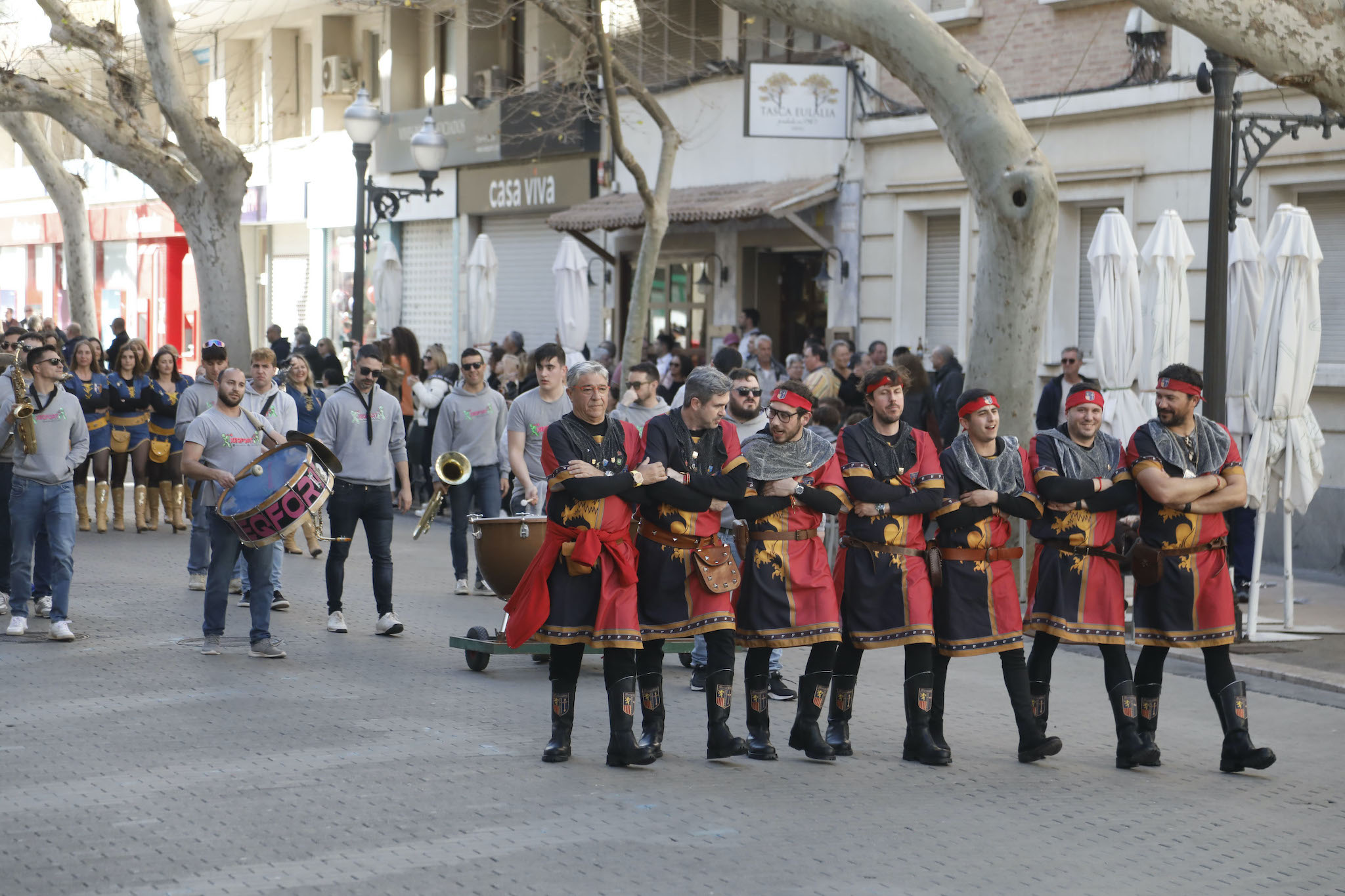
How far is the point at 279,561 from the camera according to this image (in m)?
12.3

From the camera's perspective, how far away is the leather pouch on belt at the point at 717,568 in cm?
764

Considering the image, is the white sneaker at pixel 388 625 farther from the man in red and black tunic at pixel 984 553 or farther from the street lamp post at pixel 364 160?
the street lamp post at pixel 364 160

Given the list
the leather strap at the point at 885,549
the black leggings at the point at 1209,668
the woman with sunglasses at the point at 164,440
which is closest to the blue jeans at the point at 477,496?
the woman with sunglasses at the point at 164,440

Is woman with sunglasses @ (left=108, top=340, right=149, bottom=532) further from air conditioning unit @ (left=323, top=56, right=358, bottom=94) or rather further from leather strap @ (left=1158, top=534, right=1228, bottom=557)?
air conditioning unit @ (left=323, top=56, right=358, bottom=94)

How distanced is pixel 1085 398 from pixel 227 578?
17.3ft

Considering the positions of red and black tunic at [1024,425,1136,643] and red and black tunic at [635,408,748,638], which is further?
red and black tunic at [1024,425,1136,643]

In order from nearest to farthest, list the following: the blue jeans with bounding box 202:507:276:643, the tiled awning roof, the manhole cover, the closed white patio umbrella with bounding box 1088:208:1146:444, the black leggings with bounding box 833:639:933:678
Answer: the black leggings with bounding box 833:639:933:678 < the blue jeans with bounding box 202:507:276:643 < the manhole cover < the closed white patio umbrella with bounding box 1088:208:1146:444 < the tiled awning roof

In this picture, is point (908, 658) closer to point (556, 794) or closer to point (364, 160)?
point (556, 794)

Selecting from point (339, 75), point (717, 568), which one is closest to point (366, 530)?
point (717, 568)

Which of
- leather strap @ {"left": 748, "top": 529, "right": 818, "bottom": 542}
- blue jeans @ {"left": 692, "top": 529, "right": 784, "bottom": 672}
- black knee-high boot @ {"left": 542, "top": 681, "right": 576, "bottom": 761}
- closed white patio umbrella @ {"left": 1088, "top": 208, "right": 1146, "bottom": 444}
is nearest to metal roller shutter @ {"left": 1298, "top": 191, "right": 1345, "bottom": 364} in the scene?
closed white patio umbrella @ {"left": 1088, "top": 208, "right": 1146, "bottom": 444}

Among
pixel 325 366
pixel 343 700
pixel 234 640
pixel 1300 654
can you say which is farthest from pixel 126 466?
pixel 1300 654

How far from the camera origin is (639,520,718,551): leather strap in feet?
25.4

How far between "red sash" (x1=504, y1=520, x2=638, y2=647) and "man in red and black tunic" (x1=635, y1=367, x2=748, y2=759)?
0.14 meters

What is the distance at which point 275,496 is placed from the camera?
32.5 ft
